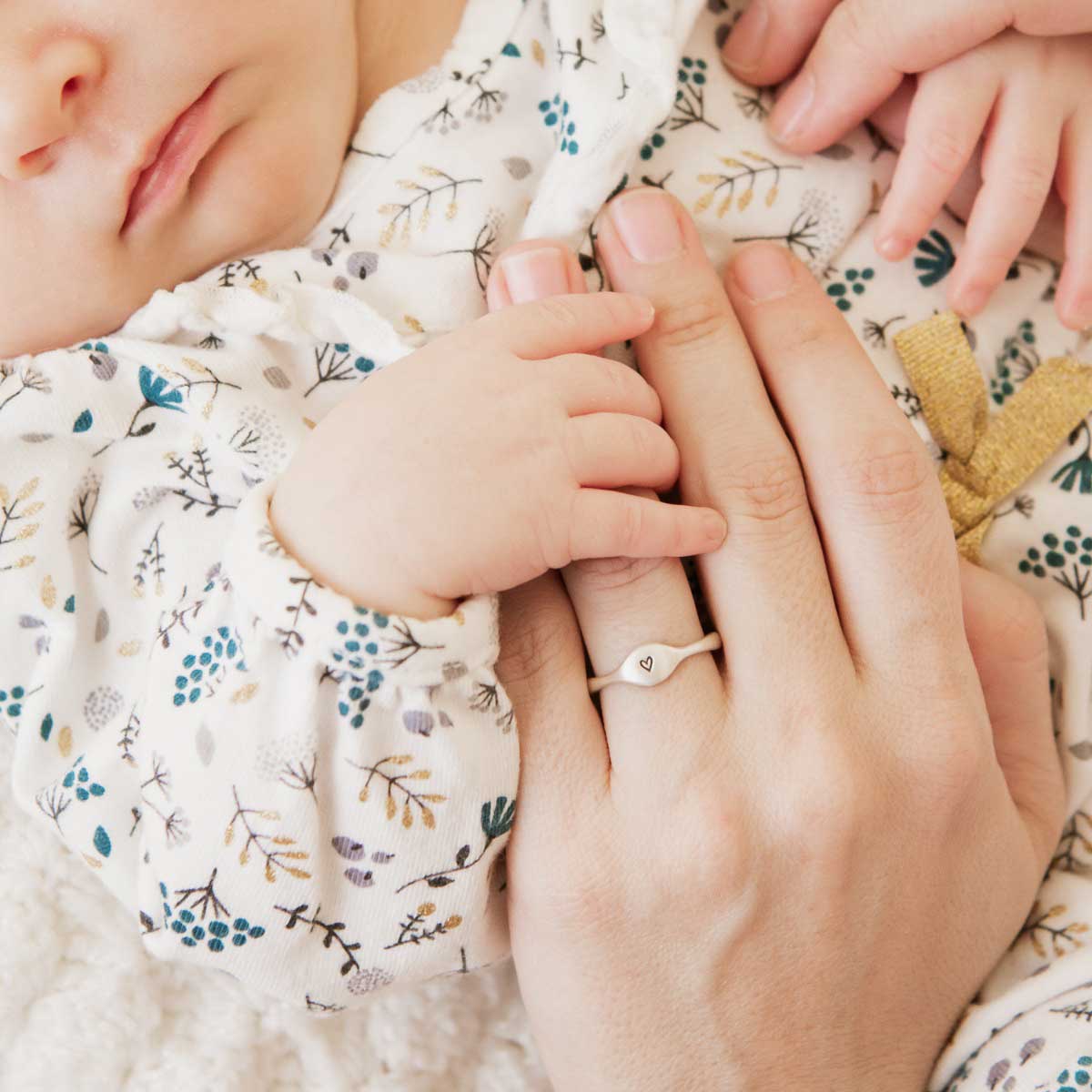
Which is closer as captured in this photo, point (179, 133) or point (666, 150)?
point (179, 133)

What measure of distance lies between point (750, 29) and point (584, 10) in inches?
6.8

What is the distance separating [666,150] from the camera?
3.54 ft

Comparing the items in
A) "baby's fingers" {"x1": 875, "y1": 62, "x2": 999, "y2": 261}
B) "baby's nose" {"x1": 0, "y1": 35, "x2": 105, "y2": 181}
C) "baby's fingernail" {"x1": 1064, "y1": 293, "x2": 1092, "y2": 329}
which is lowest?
"baby's fingernail" {"x1": 1064, "y1": 293, "x2": 1092, "y2": 329}

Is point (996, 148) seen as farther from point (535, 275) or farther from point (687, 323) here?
point (535, 275)

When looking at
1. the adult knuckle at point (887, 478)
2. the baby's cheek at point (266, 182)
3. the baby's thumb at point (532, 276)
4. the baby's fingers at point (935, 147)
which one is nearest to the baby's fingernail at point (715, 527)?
the adult knuckle at point (887, 478)

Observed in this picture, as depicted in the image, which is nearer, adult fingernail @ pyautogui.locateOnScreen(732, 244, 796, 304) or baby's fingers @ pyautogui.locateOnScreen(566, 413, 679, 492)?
baby's fingers @ pyautogui.locateOnScreen(566, 413, 679, 492)

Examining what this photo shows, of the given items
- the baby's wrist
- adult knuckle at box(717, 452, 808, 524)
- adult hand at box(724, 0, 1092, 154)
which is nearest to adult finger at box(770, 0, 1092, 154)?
adult hand at box(724, 0, 1092, 154)

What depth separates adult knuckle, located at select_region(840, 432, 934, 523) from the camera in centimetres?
94

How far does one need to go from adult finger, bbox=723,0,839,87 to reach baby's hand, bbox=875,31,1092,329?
12 centimetres

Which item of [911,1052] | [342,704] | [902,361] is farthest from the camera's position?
[902,361]

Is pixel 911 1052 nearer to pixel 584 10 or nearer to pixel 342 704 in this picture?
pixel 342 704

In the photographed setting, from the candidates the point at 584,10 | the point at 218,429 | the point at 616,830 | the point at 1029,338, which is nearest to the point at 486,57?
the point at 584,10

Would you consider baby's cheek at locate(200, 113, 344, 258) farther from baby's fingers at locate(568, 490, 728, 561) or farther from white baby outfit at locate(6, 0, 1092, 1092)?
baby's fingers at locate(568, 490, 728, 561)

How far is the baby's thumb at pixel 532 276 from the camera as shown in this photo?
3.11 feet
